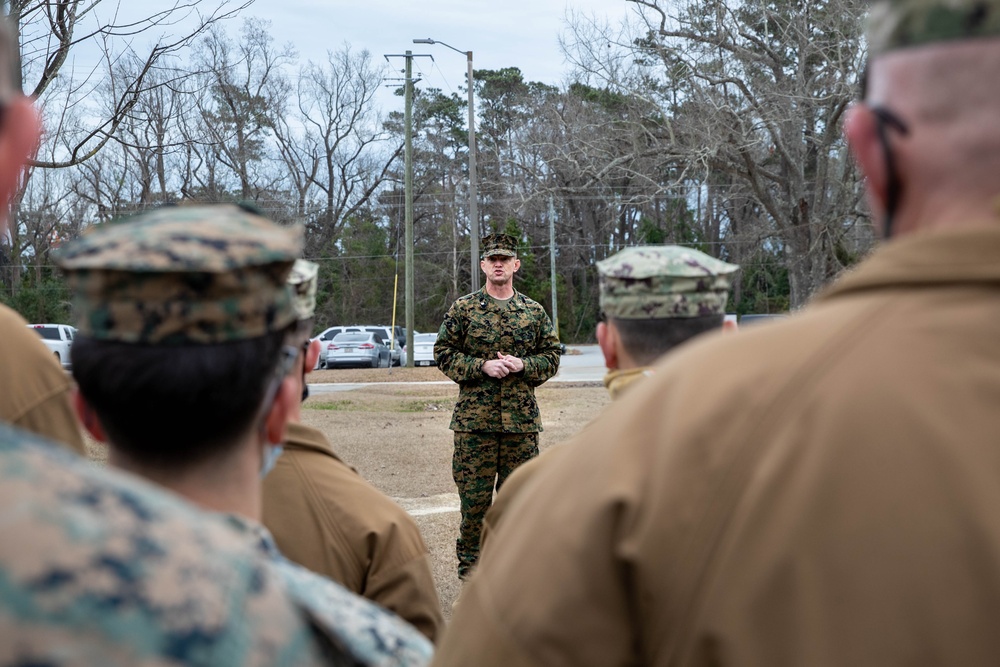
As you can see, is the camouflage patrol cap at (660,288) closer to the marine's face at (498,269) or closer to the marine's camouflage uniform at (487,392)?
the marine's camouflage uniform at (487,392)

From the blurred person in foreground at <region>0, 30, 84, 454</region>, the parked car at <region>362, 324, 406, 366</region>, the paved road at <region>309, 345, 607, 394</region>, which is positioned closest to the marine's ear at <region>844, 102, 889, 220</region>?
the blurred person in foreground at <region>0, 30, 84, 454</region>

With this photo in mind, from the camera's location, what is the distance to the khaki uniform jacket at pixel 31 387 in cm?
239

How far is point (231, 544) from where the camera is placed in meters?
0.87

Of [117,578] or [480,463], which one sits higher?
[117,578]

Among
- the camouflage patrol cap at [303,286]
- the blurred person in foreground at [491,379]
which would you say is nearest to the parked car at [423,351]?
A: the blurred person in foreground at [491,379]

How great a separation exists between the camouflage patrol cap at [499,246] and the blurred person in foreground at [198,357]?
17.6ft

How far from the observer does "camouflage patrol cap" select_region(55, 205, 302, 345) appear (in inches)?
49.7

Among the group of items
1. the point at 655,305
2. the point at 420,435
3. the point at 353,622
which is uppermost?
the point at 655,305

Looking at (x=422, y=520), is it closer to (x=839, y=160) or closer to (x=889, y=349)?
(x=889, y=349)

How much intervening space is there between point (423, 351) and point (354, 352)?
4.51m

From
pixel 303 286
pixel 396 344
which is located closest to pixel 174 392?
pixel 303 286

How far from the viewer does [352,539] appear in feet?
7.49

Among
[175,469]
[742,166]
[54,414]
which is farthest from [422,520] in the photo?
[742,166]

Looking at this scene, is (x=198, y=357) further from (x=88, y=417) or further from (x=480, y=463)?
(x=480, y=463)
